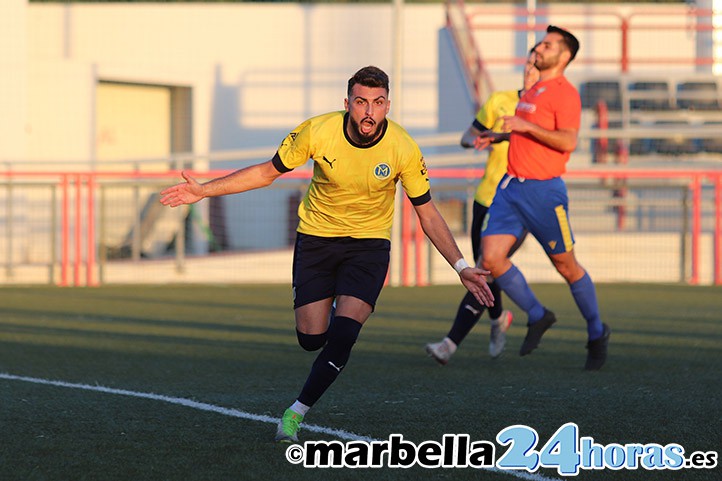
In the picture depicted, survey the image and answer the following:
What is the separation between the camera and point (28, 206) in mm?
19094

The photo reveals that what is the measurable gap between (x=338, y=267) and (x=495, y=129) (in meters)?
2.99

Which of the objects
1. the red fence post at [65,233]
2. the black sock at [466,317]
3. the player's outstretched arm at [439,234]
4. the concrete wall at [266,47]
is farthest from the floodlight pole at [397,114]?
the player's outstretched arm at [439,234]

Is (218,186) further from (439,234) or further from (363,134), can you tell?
(439,234)

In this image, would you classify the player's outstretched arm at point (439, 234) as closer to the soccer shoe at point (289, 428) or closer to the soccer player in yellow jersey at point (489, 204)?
the soccer shoe at point (289, 428)

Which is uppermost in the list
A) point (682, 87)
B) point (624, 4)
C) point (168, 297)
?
point (624, 4)

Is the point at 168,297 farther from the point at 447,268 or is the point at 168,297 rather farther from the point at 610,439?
the point at 610,439

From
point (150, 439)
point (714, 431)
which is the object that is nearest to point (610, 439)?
point (714, 431)

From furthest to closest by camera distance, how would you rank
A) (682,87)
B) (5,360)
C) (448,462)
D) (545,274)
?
(682,87)
(545,274)
(5,360)
(448,462)

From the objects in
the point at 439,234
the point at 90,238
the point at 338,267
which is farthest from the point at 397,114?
the point at 439,234

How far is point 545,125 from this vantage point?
826 cm

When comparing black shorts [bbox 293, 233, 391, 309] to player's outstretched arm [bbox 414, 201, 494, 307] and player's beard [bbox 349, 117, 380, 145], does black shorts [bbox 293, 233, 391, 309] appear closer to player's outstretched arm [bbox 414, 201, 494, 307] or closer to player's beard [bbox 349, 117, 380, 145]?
player's outstretched arm [bbox 414, 201, 494, 307]

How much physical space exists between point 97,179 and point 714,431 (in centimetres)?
1434

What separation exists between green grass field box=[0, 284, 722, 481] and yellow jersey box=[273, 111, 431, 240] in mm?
972

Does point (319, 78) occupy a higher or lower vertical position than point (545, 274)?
higher
